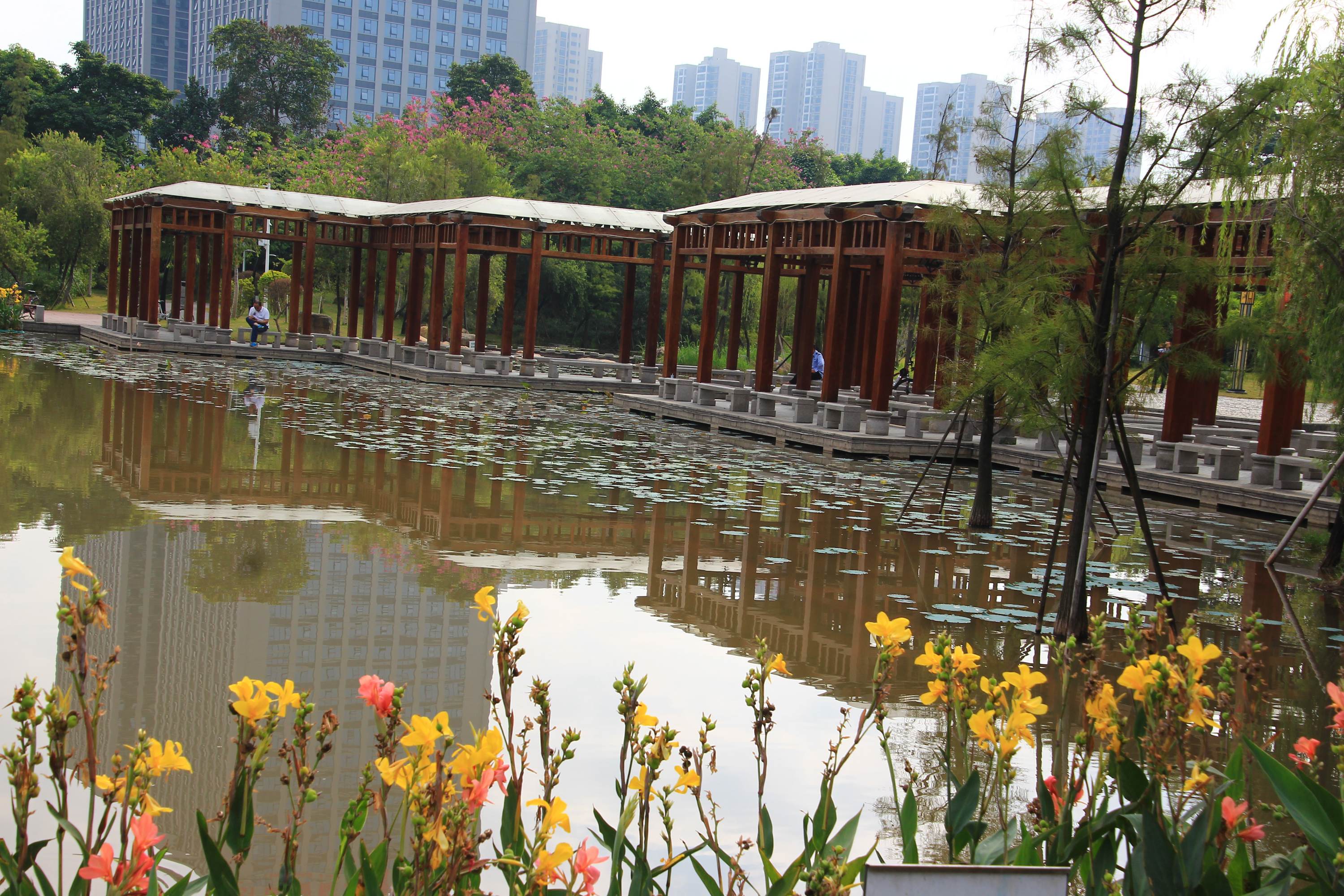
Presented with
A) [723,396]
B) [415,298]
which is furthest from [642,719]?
[415,298]

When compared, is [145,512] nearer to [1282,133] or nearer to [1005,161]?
[1005,161]

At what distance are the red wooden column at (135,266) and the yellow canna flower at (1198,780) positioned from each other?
32.1m

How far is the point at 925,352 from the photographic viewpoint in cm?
2227

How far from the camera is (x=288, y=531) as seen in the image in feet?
31.6

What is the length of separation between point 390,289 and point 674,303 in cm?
903

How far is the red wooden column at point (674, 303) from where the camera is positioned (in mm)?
23328

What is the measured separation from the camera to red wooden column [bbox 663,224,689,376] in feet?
76.5

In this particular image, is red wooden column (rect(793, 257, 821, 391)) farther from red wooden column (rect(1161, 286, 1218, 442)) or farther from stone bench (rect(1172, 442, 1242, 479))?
stone bench (rect(1172, 442, 1242, 479))

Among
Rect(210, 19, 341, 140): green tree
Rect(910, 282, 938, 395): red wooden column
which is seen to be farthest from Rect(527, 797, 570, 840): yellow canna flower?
Rect(210, 19, 341, 140): green tree

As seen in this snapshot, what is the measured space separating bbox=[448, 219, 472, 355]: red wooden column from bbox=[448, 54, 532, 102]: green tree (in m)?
43.0

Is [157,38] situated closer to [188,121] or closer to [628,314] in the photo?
[188,121]

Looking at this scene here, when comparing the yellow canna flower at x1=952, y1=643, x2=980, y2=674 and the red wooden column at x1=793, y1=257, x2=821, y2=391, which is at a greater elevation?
the red wooden column at x1=793, y1=257, x2=821, y2=391

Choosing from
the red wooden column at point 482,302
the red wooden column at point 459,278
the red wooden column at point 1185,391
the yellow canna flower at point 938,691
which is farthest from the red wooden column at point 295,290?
the yellow canna flower at point 938,691

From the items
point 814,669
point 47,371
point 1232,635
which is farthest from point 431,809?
point 47,371
